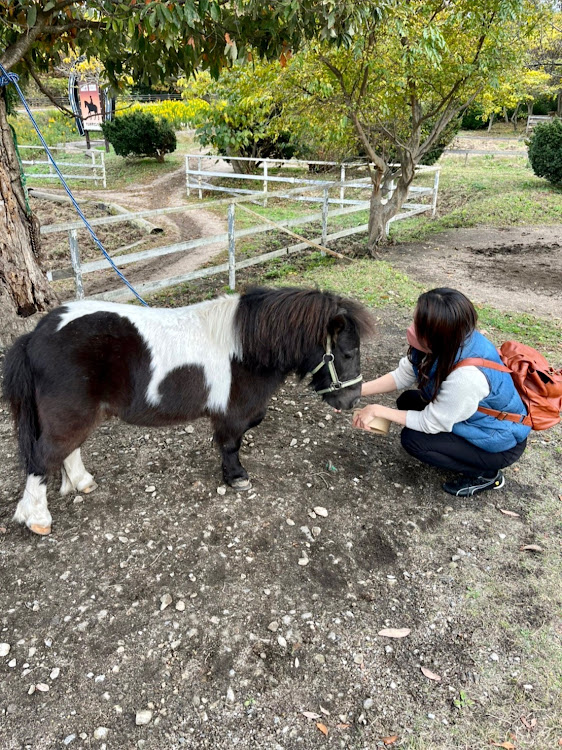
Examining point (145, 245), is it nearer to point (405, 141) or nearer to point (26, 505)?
point (405, 141)

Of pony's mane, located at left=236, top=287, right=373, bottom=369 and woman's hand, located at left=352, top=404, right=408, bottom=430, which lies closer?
pony's mane, located at left=236, top=287, right=373, bottom=369

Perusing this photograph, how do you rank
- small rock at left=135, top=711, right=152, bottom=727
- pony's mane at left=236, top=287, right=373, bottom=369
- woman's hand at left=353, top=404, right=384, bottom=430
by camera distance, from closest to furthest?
1. small rock at left=135, top=711, right=152, bottom=727
2. pony's mane at left=236, top=287, right=373, bottom=369
3. woman's hand at left=353, top=404, right=384, bottom=430

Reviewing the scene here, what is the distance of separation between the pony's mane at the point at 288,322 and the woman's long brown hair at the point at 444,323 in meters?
0.31

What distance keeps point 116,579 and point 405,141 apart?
9.71m

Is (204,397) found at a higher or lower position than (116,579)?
higher

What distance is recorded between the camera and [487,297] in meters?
7.39

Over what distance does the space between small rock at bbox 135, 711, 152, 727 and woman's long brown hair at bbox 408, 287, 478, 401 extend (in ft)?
7.36

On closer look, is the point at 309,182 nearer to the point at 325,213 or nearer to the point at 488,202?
the point at 325,213

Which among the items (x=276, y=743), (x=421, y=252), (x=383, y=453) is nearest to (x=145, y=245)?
(x=421, y=252)

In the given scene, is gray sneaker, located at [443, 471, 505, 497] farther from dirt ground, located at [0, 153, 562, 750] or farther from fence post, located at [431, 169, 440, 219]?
fence post, located at [431, 169, 440, 219]

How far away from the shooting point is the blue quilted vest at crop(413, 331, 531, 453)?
301 centimetres

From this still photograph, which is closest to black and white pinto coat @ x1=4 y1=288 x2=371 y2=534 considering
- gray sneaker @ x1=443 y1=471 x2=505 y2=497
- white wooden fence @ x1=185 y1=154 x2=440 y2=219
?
gray sneaker @ x1=443 y1=471 x2=505 y2=497

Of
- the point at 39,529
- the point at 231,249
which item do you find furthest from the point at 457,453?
the point at 231,249

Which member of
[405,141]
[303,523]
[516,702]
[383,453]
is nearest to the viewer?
[516,702]
